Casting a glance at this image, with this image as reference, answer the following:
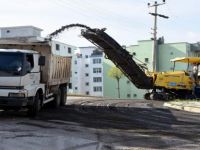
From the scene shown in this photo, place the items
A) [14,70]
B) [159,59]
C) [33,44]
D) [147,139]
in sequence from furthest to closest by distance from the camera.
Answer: [159,59] → [33,44] → [14,70] → [147,139]

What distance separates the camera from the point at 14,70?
16.9 metres

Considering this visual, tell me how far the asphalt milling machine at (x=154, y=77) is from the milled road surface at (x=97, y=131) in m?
9.17

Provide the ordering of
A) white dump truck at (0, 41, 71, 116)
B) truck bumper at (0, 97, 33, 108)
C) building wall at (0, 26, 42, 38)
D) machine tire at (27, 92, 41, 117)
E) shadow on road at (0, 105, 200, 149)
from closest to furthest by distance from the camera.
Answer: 1. shadow on road at (0, 105, 200, 149)
2. truck bumper at (0, 97, 33, 108)
3. white dump truck at (0, 41, 71, 116)
4. machine tire at (27, 92, 41, 117)
5. building wall at (0, 26, 42, 38)

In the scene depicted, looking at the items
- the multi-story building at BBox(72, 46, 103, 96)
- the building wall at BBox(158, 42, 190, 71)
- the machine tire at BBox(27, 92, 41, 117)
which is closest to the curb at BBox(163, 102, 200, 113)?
the machine tire at BBox(27, 92, 41, 117)

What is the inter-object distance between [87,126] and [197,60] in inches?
629

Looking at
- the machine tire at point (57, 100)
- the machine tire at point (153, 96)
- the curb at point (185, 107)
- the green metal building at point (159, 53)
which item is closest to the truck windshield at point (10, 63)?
the machine tire at point (57, 100)

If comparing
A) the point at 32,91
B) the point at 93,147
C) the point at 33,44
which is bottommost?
the point at 93,147

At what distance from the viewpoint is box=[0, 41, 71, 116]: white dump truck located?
16594 millimetres

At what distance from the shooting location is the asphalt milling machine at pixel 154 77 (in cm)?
2858

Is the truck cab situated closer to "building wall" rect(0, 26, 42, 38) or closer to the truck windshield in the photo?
the truck windshield

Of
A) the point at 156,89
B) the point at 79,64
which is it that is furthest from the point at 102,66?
the point at 156,89

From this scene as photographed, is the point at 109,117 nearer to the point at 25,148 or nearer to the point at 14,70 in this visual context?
the point at 14,70

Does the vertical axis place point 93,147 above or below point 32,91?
below

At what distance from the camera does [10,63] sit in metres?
17.0
